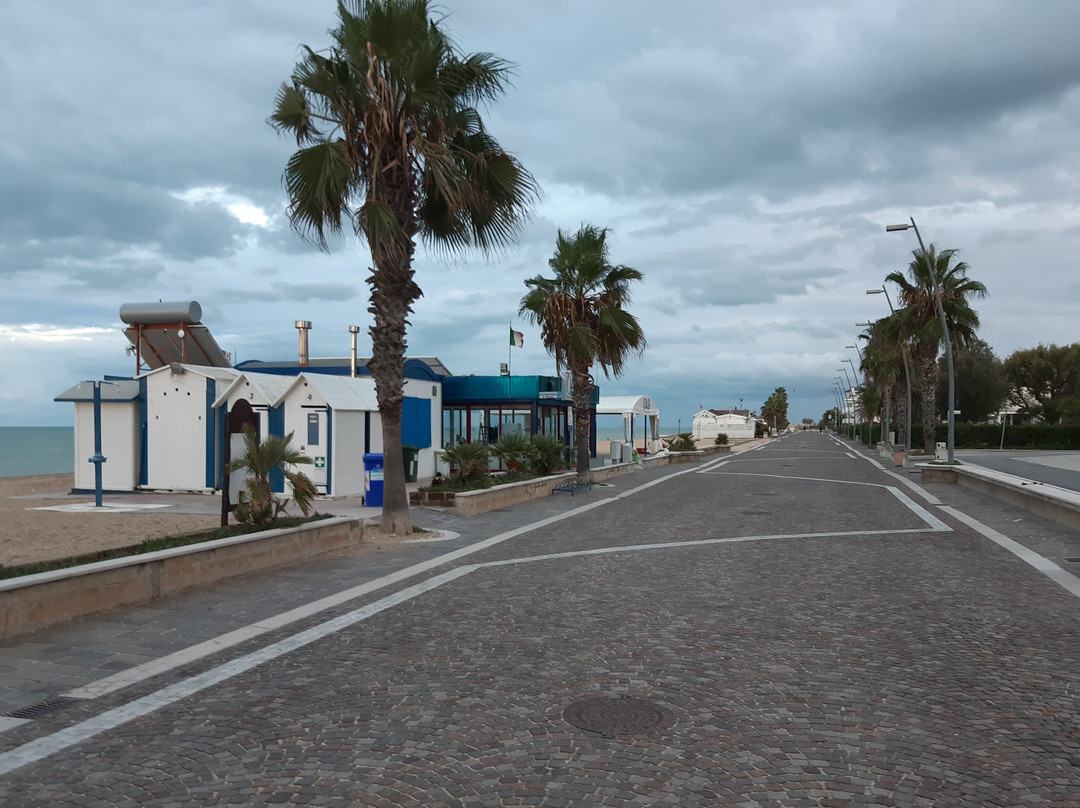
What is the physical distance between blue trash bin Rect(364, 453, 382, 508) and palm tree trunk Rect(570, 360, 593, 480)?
893 centimetres

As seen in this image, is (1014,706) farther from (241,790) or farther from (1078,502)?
(1078,502)

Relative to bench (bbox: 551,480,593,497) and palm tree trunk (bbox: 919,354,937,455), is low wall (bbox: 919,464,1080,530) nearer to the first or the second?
bench (bbox: 551,480,593,497)

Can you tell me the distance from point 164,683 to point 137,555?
3.05m

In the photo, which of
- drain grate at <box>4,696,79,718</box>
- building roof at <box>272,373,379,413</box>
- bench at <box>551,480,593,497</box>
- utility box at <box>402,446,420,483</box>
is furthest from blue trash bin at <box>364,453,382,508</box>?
drain grate at <box>4,696,79,718</box>

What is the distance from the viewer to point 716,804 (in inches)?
145

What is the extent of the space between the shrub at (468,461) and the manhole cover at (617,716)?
13429 millimetres

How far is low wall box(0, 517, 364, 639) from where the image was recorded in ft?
22.1

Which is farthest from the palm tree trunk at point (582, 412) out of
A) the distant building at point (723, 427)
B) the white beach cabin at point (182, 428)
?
the distant building at point (723, 427)

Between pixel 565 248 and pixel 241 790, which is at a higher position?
pixel 565 248

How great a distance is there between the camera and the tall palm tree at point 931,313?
36.7 metres

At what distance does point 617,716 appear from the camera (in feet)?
15.8

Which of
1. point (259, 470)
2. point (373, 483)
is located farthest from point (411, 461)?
point (259, 470)

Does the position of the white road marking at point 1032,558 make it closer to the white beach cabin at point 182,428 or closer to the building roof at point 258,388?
the building roof at point 258,388

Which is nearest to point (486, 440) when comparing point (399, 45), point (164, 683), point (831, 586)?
point (399, 45)
